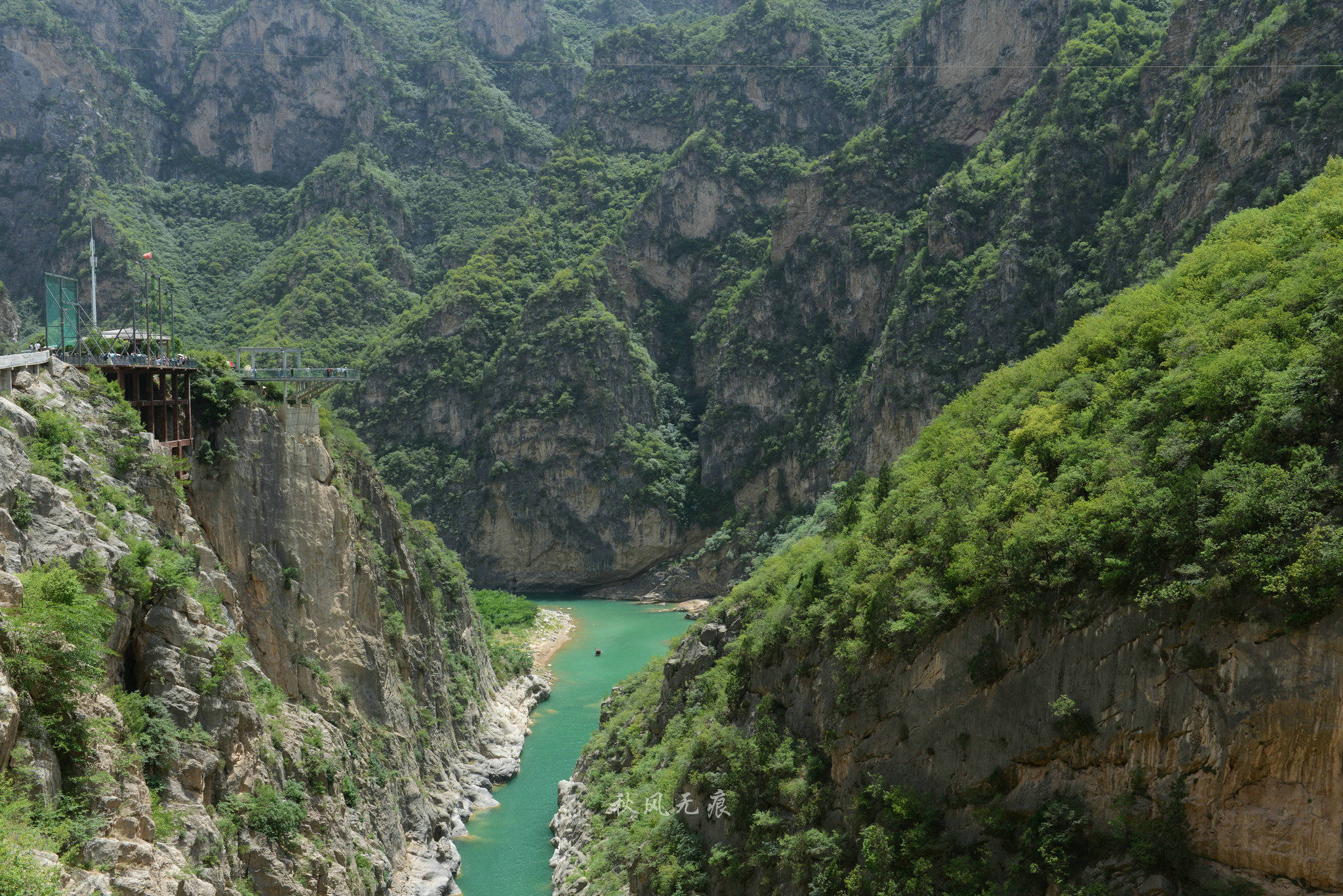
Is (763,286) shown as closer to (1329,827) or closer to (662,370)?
(662,370)

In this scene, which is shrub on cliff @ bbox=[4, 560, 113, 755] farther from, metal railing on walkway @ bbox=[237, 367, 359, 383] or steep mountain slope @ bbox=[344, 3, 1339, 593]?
steep mountain slope @ bbox=[344, 3, 1339, 593]

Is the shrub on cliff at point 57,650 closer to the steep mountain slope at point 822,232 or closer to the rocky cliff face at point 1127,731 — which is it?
the rocky cliff face at point 1127,731

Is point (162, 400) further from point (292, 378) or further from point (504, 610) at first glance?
point (504, 610)

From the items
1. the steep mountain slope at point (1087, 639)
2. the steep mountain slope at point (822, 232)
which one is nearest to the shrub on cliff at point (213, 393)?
the steep mountain slope at point (1087, 639)

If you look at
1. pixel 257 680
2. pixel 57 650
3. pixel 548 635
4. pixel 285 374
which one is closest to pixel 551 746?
pixel 285 374

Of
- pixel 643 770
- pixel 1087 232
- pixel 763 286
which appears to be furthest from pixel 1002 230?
pixel 643 770
